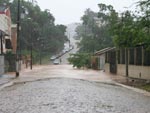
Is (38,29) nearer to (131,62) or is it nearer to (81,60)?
(81,60)

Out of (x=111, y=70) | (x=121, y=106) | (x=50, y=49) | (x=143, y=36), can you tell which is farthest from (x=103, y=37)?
(x=121, y=106)

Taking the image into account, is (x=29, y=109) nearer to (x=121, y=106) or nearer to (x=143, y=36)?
(x=121, y=106)

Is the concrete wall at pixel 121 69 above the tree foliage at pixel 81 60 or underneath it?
underneath

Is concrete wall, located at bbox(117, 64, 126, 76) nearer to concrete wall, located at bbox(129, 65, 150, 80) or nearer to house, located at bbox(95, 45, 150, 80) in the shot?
→ house, located at bbox(95, 45, 150, 80)

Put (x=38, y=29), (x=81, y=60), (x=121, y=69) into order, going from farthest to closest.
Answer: (x=38, y=29) < (x=81, y=60) < (x=121, y=69)

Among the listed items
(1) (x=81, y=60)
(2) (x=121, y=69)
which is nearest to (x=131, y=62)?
(2) (x=121, y=69)

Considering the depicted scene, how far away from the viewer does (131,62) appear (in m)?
41.7

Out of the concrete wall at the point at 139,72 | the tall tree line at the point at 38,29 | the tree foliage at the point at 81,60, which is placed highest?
the tall tree line at the point at 38,29

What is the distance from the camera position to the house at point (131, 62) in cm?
3619

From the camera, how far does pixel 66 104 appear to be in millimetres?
16594

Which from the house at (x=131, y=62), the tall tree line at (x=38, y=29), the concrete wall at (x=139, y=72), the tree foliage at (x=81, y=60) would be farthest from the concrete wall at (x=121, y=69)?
the tall tree line at (x=38, y=29)

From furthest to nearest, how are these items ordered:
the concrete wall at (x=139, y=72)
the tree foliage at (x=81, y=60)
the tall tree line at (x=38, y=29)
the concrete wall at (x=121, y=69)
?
the tall tree line at (x=38, y=29) → the tree foliage at (x=81, y=60) → the concrete wall at (x=121, y=69) → the concrete wall at (x=139, y=72)

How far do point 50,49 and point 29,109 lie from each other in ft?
332

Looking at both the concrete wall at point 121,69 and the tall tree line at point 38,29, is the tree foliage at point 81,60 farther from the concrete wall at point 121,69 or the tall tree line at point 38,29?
the tall tree line at point 38,29
